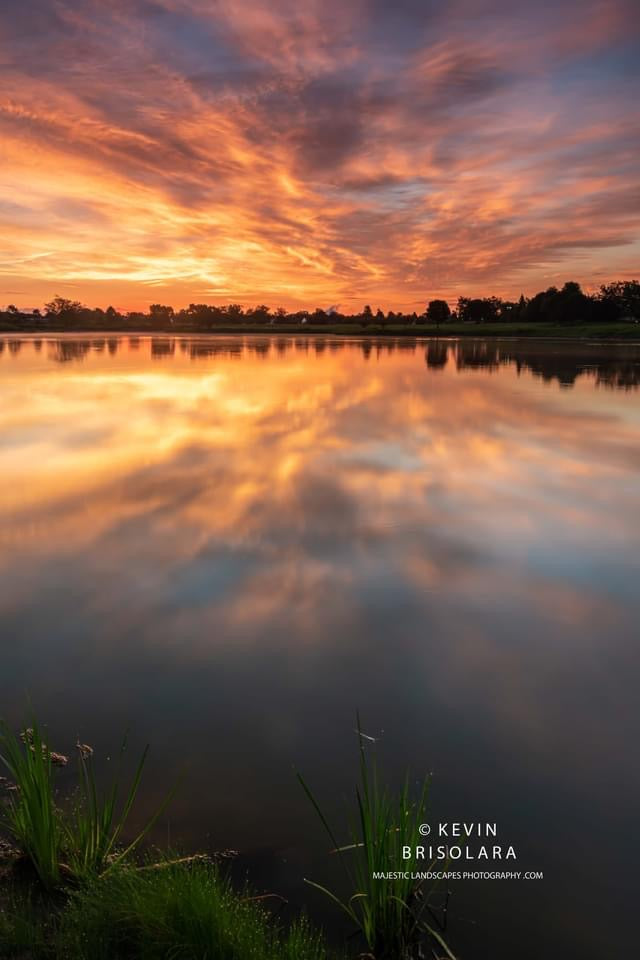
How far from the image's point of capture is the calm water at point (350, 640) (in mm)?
5270

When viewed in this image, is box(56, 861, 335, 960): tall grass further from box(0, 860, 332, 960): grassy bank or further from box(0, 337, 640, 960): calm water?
box(0, 337, 640, 960): calm water

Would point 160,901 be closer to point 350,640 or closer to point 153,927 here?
point 153,927

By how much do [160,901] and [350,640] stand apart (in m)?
4.54

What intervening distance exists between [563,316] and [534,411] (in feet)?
519

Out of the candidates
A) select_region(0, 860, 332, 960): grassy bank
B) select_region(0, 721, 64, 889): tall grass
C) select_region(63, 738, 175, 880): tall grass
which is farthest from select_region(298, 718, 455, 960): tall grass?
select_region(0, 721, 64, 889): tall grass

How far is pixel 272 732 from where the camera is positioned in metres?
6.46

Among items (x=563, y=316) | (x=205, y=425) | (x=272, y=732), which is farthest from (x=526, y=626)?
(x=563, y=316)

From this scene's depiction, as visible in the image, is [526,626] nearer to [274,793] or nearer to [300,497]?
[274,793]

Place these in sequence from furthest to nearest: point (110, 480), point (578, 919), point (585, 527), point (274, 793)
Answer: point (110, 480) → point (585, 527) → point (274, 793) → point (578, 919)

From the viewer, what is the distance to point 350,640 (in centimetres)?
836

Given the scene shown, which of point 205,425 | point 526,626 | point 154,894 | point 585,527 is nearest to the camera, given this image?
point 154,894

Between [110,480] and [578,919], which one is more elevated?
[110,480]

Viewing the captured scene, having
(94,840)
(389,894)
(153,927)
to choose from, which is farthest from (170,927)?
(389,894)

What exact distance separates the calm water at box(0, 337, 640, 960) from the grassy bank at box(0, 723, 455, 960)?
334 millimetres
